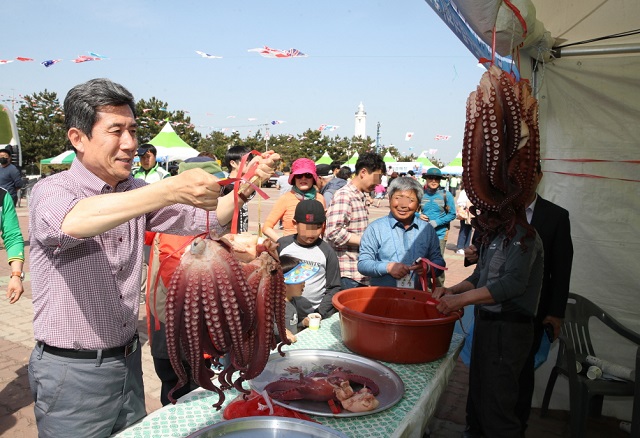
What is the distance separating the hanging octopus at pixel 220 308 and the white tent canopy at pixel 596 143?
9.93 ft

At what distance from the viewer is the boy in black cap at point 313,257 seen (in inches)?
140

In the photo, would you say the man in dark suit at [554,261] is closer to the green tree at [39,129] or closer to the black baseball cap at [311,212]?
the black baseball cap at [311,212]

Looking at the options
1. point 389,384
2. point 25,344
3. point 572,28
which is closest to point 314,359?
point 389,384

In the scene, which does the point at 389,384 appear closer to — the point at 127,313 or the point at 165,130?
the point at 127,313

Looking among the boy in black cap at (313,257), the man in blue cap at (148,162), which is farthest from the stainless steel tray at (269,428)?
the man in blue cap at (148,162)

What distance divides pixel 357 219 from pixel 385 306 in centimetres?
162

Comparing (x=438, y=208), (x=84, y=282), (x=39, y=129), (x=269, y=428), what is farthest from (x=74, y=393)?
(x=39, y=129)

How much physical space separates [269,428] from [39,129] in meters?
39.9

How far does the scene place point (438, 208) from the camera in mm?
8312

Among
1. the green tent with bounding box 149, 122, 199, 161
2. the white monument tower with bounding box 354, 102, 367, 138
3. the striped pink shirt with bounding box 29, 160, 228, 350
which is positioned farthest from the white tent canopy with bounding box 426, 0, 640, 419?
the white monument tower with bounding box 354, 102, 367, 138

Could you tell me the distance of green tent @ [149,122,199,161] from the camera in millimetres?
14375

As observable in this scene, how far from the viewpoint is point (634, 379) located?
3275 mm

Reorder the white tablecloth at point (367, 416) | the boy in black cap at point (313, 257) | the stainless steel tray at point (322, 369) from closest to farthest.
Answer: the white tablecloth at point (367, 416) → the stainless steel tray at point (322, 369) → the boy in black cap at point (313, 257)

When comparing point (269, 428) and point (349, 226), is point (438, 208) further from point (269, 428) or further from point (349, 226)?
point (269, 428)
